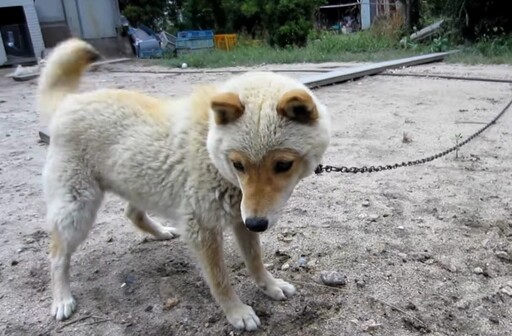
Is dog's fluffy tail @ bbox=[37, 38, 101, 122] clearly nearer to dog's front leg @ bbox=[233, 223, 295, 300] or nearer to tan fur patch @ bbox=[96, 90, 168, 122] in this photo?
tan fur patch @ bbox=[96, 90, 168, 122]

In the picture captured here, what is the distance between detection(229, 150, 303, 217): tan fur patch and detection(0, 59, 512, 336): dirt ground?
779 mm

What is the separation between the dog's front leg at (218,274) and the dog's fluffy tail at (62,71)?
1.23 meters

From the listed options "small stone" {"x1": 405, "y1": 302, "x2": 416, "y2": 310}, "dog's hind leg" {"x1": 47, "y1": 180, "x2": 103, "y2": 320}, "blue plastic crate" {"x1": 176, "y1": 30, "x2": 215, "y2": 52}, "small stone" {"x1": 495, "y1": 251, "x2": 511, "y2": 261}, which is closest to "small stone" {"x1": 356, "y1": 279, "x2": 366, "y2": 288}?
"small stone" {"x1": 405, "y1": 302, "x2": 416, "y2": 310}

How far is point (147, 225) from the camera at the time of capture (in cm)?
306

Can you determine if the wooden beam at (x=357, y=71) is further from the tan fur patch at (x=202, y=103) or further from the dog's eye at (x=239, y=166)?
the dog's eye at (x=239, y=166)

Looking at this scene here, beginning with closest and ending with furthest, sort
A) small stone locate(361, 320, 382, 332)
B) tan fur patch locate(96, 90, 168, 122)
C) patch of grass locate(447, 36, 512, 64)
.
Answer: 1. small stone locate(361, 320, 382, 332)
2. tan fur patch locate(96, 90, 168, 122)
3. patch of grass locate(447, 36, 512, 64)

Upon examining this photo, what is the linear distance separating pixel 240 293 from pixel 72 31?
16.0m

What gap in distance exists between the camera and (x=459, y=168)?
12.6 feet

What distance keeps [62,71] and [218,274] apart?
1.60 m

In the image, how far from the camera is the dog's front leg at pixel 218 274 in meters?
2.20

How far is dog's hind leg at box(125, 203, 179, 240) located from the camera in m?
3.01

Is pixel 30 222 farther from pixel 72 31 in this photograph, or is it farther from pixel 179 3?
pixel 179 3

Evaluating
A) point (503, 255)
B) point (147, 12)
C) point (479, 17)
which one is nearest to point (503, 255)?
point (503, 255)

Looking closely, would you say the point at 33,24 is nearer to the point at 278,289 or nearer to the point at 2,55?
the point at 2,55
